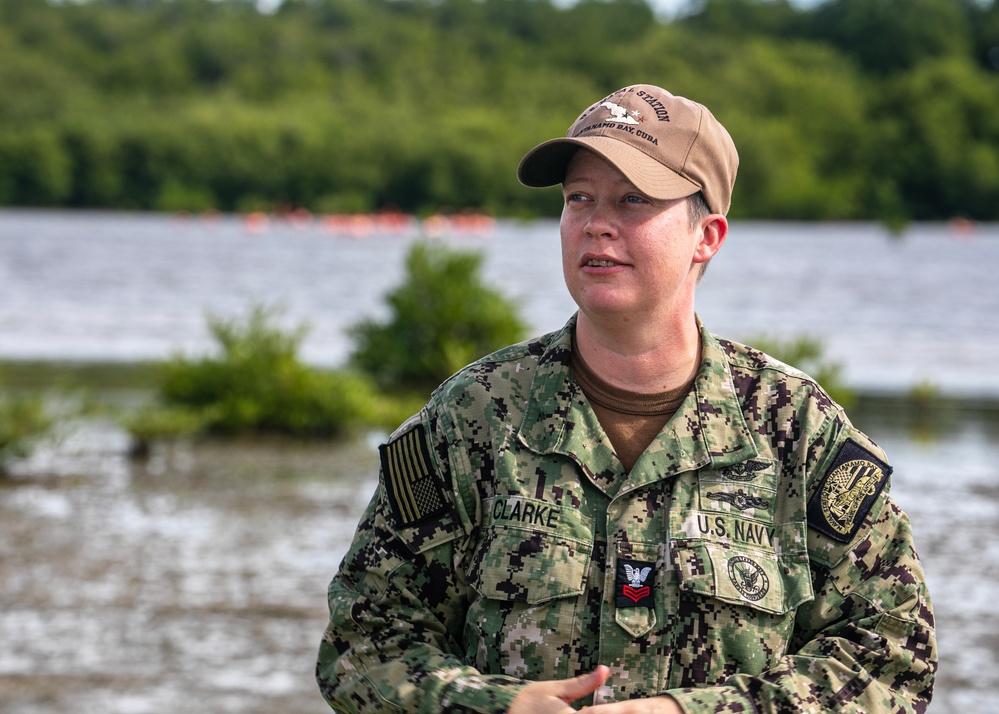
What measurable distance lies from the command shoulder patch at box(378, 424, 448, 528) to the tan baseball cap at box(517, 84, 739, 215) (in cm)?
51

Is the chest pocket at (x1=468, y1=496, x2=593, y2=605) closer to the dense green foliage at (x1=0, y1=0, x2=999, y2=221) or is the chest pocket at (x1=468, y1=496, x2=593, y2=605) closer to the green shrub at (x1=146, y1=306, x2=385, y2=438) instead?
the green shrub at (x1=146, y1=306, x2=385, y2=438)

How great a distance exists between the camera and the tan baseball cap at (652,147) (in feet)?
8.03

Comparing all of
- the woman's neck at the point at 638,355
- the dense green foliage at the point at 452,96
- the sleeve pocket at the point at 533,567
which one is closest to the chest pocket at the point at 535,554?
the sleeve pocket at the point at 533,567

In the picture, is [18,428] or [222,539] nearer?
[222,539]

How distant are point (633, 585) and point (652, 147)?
73 centimetres

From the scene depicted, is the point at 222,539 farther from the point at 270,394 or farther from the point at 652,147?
the point at 652,147

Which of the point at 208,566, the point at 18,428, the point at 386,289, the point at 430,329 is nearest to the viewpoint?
the point at 208,566

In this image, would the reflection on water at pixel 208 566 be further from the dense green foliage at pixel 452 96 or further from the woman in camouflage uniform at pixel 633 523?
the dense green foliage at pixel 452 96

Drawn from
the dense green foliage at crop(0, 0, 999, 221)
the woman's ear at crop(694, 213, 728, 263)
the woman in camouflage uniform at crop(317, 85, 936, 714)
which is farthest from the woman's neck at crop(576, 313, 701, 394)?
the dense green foliage at crop(0, 0, 999, 221)

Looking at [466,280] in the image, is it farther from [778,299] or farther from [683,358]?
[778,299]

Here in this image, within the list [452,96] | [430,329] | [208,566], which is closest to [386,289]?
[430,329]

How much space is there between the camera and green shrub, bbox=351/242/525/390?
14062 mm

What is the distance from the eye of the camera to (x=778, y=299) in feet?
103

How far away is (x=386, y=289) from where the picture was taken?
1667 cm
